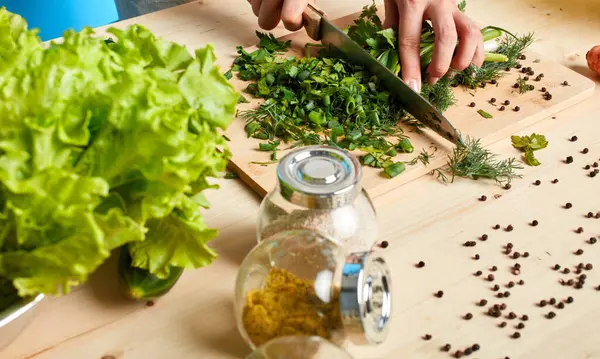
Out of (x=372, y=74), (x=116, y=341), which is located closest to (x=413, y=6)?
(x=372, y=74)

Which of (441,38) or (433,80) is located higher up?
(441,38)

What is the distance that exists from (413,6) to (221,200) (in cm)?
81

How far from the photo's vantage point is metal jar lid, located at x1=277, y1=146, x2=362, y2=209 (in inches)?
47.1

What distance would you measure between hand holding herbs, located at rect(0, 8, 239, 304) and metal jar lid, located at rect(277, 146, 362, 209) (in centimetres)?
13

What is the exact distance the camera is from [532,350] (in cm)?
126

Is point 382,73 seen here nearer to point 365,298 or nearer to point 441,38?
point 441,38

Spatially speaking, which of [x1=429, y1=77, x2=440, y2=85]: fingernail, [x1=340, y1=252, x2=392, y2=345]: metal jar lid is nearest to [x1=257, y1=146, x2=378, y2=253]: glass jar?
[x1=340, y1=252, x2=392, y2=345]: metal jar lid

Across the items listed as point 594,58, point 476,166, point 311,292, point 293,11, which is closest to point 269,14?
point 293,11

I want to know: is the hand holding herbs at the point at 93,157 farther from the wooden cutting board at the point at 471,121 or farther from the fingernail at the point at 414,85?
the fingernail at the point at 414,85

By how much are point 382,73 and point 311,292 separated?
0.86m

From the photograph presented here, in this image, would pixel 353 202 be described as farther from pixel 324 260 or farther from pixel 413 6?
pixel 413 6

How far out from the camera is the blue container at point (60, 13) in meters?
2.55

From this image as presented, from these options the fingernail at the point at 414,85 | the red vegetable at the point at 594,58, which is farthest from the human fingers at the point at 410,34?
the red vegetable at the point at 594,58

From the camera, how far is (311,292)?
114cm
